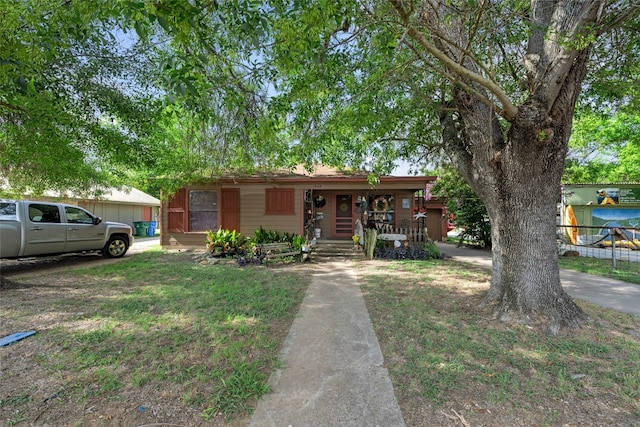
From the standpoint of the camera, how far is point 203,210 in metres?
12.1

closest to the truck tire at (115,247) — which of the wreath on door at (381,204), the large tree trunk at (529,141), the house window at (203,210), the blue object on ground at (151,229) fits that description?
the house window at (203,210)

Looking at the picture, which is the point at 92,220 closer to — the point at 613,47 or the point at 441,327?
the point at 441,327

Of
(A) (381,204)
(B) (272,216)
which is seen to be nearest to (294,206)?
(B) (272,216)

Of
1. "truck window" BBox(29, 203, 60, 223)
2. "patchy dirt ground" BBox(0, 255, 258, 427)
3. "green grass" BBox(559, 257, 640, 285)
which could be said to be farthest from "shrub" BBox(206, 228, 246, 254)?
"green grass" BBox(559, 257, 640, 285)

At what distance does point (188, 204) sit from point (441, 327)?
11.0 m

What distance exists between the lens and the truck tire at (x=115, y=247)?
950 centimetres

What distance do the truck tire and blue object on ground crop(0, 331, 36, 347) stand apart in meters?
6.70

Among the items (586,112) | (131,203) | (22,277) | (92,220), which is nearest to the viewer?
(22,277)

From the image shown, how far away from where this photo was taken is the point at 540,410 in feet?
7.39

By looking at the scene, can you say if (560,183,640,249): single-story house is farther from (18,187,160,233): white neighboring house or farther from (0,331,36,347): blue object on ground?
(18,187,160,233): white neighboring house

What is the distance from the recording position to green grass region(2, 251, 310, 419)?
2496 millimetres

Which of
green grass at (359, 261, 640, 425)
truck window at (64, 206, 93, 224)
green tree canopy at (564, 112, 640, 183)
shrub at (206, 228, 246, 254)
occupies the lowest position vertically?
green grass at (359, 261, 640, 425)

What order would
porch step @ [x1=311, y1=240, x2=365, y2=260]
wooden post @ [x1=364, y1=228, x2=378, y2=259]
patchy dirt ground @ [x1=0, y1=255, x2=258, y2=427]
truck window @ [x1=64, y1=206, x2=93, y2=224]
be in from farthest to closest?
porch step @ [x1=311, y1=240, x2=365, y2=260]
wooden post @ [x1=364, y1=228, x2=378, y2=259]
truck window @ [x1=64, y1=206, x2=93, y2=224]
patchy dirt ground @ [x1=0, y1=255, x2=258, y2=427]

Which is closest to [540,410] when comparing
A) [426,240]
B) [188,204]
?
[426,240]
